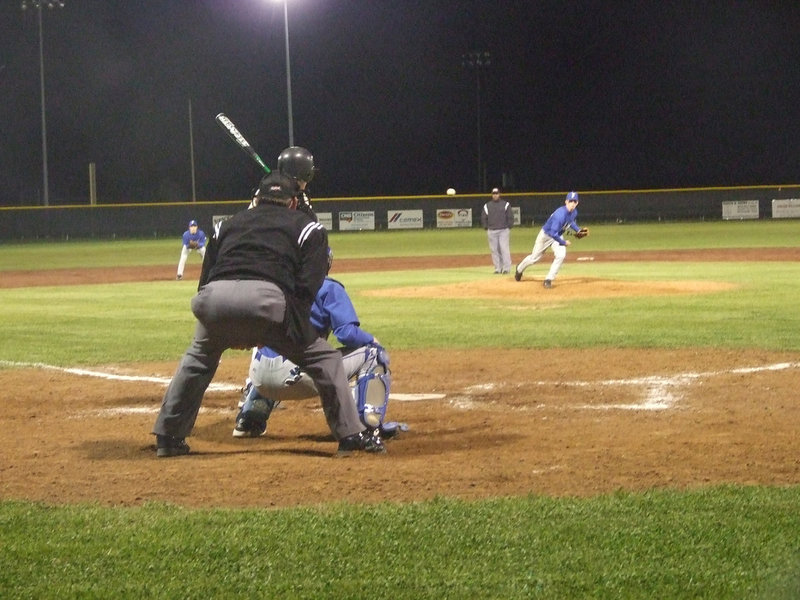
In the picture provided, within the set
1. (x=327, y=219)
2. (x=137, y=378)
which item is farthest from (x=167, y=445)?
(x=327, y=219)

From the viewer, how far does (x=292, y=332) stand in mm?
6246

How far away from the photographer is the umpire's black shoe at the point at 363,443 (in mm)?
6578

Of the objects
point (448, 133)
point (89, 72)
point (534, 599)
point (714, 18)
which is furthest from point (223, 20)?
point (534, 599)

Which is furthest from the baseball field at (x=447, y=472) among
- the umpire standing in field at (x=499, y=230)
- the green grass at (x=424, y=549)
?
the umpire standing in field at (x=499, y=230)

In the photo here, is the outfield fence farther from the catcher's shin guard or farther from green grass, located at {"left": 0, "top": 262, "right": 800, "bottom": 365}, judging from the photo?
the catcher's shin guard

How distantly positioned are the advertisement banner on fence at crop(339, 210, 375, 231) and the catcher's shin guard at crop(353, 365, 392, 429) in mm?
42495

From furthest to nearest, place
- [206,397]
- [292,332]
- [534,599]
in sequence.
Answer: [206,397] → [292,332] → [534,599]

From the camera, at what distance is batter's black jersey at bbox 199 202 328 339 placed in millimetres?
6223

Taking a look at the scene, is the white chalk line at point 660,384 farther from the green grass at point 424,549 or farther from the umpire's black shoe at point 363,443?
the green grass at point 424,549

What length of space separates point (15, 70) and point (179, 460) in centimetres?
6940

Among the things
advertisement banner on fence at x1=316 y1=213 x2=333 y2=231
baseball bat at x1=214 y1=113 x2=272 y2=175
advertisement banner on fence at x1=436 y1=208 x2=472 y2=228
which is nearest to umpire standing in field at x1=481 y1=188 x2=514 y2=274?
baseball bat at x1=214 y1=113 x2=272 y2=175

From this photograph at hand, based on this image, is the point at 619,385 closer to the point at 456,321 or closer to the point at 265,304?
the point at 265,304

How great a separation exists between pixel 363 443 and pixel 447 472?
748 millimetres

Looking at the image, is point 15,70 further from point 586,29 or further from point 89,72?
point 586,29
